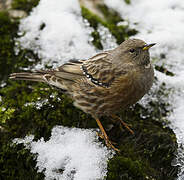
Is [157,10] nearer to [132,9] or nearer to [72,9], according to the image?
[132,9]

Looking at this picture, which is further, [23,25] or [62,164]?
[23,25]

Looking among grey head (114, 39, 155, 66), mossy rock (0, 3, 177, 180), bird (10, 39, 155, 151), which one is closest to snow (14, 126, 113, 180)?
mossy rock (0, 3, 177, 180)

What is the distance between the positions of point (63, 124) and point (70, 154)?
58 centimetres

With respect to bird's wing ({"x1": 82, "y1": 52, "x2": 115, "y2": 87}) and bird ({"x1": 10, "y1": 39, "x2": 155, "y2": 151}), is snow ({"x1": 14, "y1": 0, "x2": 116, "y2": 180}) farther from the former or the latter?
bird's wing ({"x1": 82, "y1": 52, "x2": 115, "y2": 87})

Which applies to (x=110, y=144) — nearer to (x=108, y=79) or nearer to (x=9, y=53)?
(x=108, y=79)

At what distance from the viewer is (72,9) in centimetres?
600

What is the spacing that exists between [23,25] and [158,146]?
387cm

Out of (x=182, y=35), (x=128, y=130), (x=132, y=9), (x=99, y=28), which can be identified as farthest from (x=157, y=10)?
(x=128, y=130)

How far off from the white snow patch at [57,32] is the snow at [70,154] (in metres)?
1.75

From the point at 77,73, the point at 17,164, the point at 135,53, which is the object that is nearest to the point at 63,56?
the point at 77,73

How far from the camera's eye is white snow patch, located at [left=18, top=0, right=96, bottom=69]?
17.4 feet

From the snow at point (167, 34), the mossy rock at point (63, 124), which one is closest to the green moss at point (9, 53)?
the mossy rock at point (63, 124)

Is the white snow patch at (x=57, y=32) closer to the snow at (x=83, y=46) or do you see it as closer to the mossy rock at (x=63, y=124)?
the snow at (x=83, y=46)

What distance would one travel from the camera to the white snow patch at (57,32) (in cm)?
530
